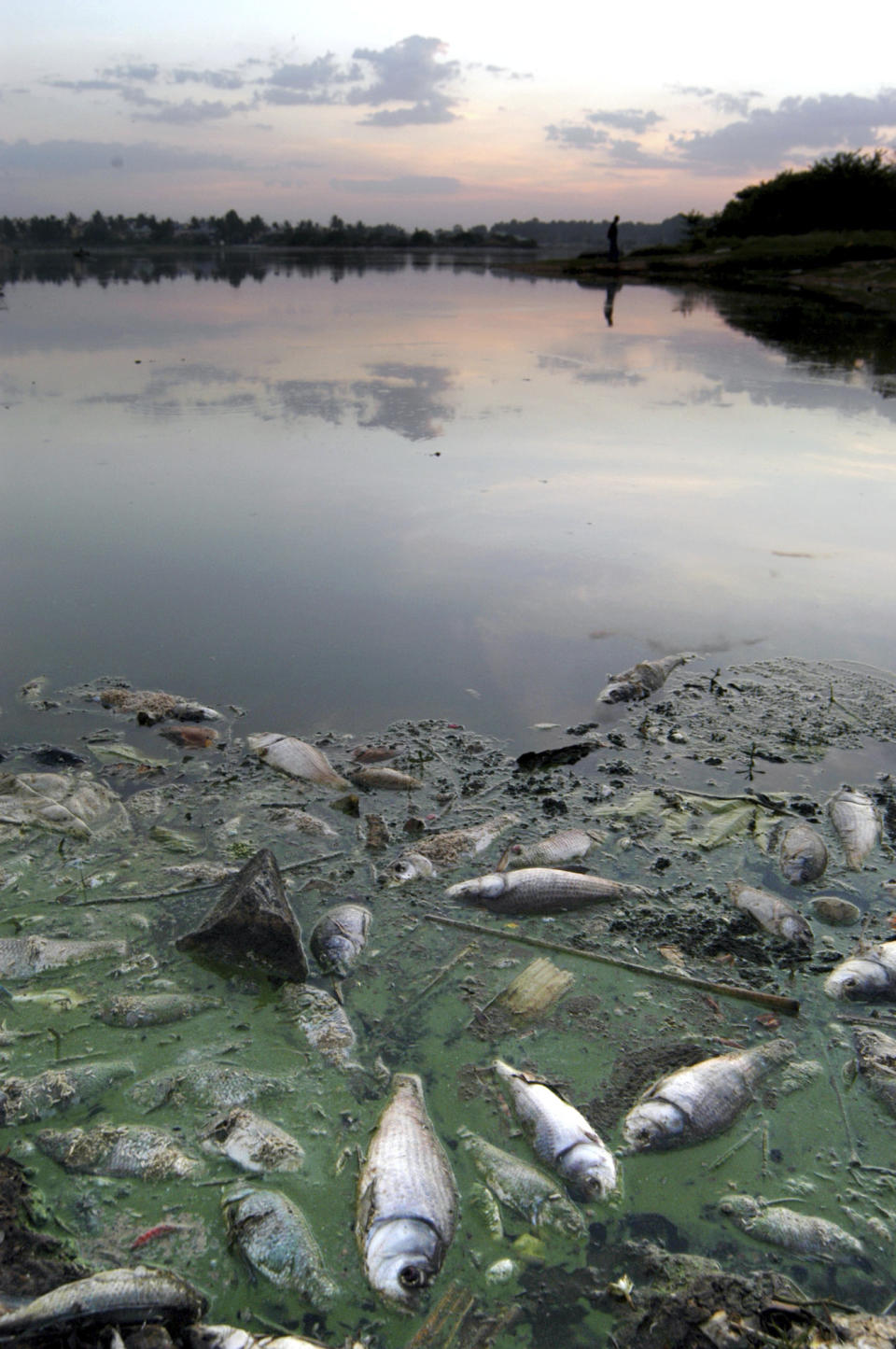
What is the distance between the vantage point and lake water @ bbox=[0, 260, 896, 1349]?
8.80ft

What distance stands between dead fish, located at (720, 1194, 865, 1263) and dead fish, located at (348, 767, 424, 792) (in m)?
2.54

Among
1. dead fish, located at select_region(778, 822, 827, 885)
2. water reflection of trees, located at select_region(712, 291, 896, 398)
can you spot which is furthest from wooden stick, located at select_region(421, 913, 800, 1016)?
water reflection of trees, located at select_region(712, 291, 896, 398)

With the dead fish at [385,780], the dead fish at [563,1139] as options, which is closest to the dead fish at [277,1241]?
the dead fish at [563,1139]

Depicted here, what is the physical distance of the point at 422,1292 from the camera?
238 cm

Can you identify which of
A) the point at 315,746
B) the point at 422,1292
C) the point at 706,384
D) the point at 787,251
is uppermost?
the point at 787,251

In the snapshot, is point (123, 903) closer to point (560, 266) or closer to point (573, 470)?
point (573, 470)

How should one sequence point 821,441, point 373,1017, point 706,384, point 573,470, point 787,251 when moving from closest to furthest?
point 373,1017
point 573,470
point 821,441
point 706,384
point 787,251

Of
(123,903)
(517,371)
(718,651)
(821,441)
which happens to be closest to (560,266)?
(517,371)

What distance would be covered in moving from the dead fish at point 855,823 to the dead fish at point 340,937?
2.36 metres

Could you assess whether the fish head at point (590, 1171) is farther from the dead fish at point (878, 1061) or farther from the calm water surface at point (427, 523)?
the calm water surface at point (427, 523)

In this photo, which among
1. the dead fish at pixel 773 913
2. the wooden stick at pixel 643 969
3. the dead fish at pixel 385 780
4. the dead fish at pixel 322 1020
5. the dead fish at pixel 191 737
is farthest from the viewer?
the dead fish at pixel 191 737

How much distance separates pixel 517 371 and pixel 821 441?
6.40 meters

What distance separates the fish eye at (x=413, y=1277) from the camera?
2379mm

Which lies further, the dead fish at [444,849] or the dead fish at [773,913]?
the dead fish at [444,849]
